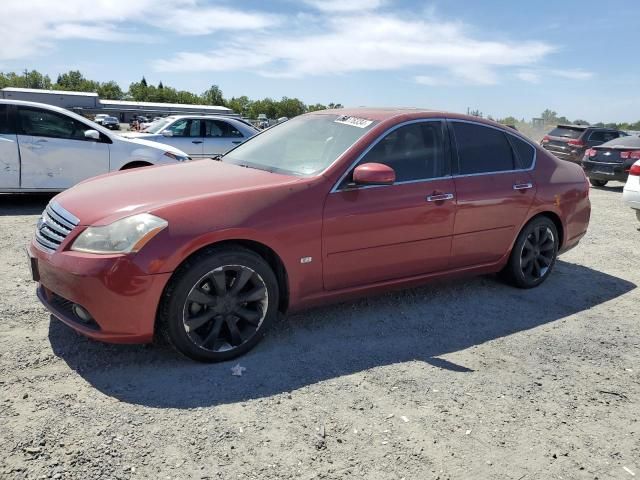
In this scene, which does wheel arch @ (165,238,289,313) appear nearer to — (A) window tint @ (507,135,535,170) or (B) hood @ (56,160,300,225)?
(B) hood @ (56,160,300,225)

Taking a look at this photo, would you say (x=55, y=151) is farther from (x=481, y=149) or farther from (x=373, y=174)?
(x=481, y=149)

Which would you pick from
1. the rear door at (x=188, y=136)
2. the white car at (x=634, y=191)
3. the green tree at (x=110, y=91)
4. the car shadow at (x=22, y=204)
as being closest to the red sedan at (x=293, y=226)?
the white car at (x=634, y=191)

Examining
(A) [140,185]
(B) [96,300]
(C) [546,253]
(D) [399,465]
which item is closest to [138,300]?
(B) [96,300]

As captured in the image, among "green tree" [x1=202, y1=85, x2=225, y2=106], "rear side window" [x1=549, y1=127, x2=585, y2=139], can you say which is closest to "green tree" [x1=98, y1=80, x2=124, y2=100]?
"green tree" [x1=202, y1=85, x2=225, y2=106]

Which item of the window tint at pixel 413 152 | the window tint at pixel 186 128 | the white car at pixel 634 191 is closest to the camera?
the window tint at pixel 413 152

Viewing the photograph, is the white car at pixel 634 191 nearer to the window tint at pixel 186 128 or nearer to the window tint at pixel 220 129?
the window tint at pixel 220 129

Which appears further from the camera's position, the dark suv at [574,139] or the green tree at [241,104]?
the green tree at [241,104]

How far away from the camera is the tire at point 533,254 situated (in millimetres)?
5219

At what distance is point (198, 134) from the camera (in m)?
12.6

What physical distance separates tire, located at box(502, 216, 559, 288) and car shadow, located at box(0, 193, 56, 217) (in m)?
6.34

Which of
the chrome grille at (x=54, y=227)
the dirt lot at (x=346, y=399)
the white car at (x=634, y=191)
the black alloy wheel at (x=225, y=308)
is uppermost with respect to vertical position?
the white car at (x=634, y=191)

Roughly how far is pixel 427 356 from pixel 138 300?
76.0 inches

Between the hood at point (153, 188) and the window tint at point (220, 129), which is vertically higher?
the window tint at point (220, 129)

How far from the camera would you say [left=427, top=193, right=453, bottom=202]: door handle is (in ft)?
14.5
